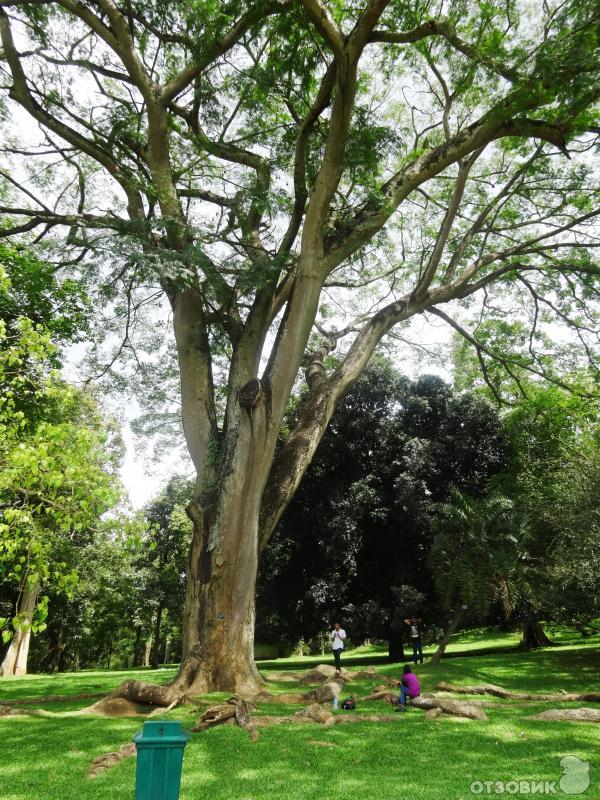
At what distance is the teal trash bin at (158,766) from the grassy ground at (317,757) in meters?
1.56

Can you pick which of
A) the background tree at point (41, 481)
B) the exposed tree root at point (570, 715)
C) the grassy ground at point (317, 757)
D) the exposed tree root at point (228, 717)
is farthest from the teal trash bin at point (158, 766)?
the exposed tree root at point (570, 715)

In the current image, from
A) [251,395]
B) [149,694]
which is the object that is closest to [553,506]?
[251,395]

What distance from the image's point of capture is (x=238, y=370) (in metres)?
9.46

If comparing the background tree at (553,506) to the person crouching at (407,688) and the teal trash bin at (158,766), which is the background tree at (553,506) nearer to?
the person crouching at (407,688)

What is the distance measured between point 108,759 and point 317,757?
1915 mm

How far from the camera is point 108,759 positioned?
15.6 feet

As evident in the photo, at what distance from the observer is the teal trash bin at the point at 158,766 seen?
2.61 m

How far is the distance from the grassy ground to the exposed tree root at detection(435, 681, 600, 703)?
96 centimetres

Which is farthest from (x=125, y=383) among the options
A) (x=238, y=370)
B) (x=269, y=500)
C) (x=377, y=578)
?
(x=377, y=578)

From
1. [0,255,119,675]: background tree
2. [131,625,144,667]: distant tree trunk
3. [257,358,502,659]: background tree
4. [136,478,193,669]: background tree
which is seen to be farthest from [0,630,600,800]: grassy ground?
[131,625,144,667]: distant tree trunk

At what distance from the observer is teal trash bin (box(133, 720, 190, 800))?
103 inches

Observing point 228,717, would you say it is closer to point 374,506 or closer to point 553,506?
point 553,506

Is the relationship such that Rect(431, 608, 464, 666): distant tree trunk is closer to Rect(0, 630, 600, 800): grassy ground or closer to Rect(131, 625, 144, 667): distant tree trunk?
Rect(0, 630, 600, 800): grassy ground

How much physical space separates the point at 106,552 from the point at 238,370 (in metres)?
16.0
